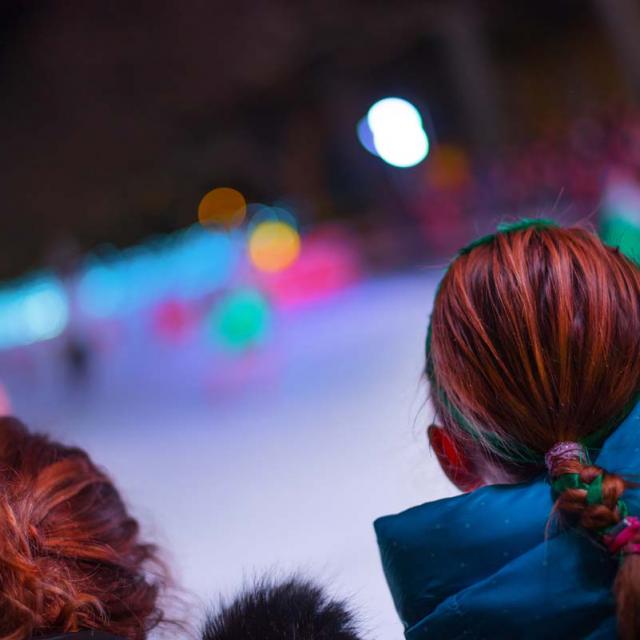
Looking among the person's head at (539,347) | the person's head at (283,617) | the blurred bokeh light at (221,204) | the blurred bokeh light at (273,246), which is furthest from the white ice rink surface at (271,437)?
the blurred bokeh light at (221,204)

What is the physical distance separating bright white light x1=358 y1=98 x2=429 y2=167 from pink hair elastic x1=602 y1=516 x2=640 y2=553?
Result: 1251 millimetres

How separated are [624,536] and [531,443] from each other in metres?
0.11

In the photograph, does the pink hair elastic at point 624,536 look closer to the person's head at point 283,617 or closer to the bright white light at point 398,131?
the person's head at point 283,617

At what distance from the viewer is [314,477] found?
2.11m

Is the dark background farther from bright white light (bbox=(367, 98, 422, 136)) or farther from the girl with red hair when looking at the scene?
the girl with red hair

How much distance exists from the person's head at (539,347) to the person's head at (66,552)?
0.99 ft

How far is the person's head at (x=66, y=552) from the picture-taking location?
0.61 m

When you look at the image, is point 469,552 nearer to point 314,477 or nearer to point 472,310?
point 472,310

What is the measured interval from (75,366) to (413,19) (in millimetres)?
4819

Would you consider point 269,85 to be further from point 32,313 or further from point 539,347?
point 539,347

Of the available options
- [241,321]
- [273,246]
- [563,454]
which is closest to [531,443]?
[563,454]

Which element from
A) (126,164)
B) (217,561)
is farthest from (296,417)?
(126,164)

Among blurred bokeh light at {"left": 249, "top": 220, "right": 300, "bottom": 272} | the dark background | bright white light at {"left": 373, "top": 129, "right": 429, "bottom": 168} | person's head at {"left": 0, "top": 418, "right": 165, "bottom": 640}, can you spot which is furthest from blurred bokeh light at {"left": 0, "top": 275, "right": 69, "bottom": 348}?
person's head at {"left": 0, "top": 418, "right": 165, "bottom": 640}

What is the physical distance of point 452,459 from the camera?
0.71m
